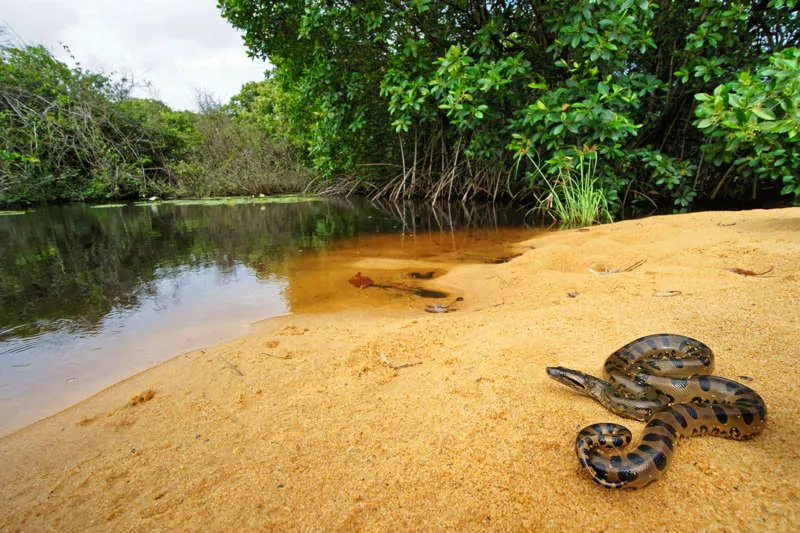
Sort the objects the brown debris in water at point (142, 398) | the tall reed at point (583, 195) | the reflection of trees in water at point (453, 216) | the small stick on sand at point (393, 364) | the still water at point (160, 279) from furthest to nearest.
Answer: the reflection of trees in water at point (453, 216) < the tall reed at point (583, 195) < the still water at point (160, 279) < the small stick on sand at point (393, 364) < the brown debris in water at point (142, 398)

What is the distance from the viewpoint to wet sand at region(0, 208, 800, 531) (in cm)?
119

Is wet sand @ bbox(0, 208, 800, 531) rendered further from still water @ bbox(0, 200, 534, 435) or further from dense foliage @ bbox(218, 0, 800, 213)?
dense foliage @ bbox(218, 0, 800, 213)

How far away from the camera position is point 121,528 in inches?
50.3

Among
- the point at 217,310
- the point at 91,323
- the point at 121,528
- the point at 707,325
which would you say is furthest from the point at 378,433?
the point at 91,323

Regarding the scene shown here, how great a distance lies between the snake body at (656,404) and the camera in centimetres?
124

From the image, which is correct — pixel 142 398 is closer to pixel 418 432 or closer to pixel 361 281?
pixel 418 432

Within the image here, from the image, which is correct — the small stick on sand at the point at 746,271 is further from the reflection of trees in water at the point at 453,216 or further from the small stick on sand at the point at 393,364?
the reflection of trees in water at the point at 453,216

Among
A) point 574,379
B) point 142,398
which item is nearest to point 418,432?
point 574,379

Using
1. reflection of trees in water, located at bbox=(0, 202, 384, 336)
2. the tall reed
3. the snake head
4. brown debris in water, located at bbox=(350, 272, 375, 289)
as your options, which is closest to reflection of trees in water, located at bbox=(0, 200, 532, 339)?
reflection of trees in water, located at bbox=(0, 202, 384, 336)

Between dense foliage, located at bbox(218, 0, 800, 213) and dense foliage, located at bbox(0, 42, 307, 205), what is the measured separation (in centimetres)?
763

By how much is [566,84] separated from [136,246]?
26.6 ft

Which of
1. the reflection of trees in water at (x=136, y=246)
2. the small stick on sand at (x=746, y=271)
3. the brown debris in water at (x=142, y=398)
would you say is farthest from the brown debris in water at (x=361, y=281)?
the small stick on sand at (x=746, y=271)

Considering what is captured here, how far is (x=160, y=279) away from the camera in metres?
4.94

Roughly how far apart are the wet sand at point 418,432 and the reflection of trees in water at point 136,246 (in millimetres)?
2067
